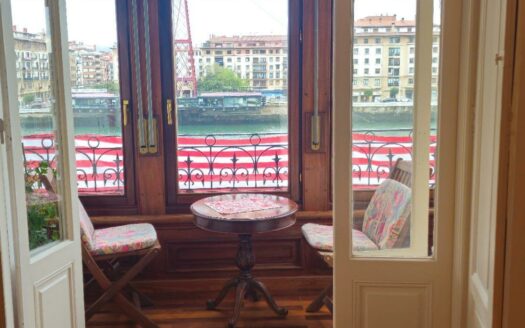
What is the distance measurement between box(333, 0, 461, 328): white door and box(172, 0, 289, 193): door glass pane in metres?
1.64

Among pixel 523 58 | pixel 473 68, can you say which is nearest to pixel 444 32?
pixel 473 68

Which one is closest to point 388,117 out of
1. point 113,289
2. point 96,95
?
point 113,289

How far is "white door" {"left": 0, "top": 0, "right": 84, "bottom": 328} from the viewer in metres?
2.14

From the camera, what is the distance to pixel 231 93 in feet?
12.8

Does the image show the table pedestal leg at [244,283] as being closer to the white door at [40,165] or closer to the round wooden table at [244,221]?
the round wooden table at [244,221]

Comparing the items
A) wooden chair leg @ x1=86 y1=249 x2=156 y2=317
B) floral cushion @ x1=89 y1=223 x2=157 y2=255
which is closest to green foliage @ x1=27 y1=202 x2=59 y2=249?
floral cushion @ x1=89 y1=223 x2=157 y2=255

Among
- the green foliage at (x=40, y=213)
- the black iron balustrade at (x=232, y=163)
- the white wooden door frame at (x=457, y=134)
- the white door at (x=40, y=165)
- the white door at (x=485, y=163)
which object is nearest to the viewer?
the white door at (x=485, y=163)

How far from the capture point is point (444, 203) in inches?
84.4

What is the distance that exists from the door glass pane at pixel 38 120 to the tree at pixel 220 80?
4.90 feet

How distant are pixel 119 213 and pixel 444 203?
2.50 m

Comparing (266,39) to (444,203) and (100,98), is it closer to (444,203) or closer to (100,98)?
(100,98)

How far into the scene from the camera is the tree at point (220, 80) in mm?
3859

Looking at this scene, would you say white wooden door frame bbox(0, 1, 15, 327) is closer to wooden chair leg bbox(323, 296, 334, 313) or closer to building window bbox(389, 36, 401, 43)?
building window bbox(389, 36, 401, 43)

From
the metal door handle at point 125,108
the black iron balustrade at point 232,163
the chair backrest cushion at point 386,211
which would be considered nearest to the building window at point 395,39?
the chair backrest cushion at point 386,211
